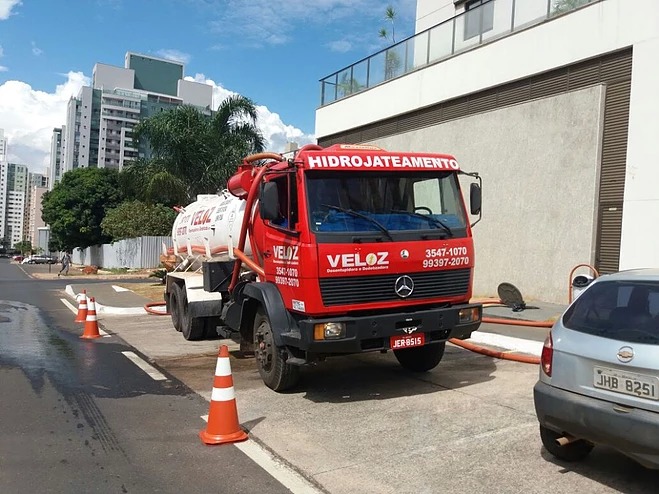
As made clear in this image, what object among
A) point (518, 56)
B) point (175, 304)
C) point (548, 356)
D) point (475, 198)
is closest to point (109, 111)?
point (518, 56)

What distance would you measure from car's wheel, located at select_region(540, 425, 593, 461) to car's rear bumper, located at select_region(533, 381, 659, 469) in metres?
0.19

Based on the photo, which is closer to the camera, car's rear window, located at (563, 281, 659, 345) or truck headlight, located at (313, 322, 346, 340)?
car's rear window, located at (563, 281, 659, 345)

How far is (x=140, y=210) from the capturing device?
42.8m

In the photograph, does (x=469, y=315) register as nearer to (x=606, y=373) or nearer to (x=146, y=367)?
(x=606, y=373)

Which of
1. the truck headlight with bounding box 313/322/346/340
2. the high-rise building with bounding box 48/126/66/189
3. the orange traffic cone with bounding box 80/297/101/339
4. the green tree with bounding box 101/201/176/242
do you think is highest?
the high-rise building with bounding box 48/126/66/189

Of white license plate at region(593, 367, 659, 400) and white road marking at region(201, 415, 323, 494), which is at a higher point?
white license plate at region(593, 367, 659, 400)

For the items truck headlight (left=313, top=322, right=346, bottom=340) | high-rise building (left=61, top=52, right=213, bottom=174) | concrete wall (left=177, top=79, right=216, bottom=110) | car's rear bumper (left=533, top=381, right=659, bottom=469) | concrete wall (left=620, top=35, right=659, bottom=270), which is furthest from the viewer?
concrete wall (left=177, top=79, right=216, bottom=110)

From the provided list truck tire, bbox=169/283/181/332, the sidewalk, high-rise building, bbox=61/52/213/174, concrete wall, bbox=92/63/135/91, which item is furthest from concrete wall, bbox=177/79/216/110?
truck tire, bbox=169/283/181/332

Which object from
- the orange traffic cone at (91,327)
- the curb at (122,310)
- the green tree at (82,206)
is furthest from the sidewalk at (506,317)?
the green tree at (82,206)

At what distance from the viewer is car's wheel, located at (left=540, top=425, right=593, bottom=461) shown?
4422 mm

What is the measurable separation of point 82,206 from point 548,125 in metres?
50.8

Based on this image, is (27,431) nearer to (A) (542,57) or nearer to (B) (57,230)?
Answer: (A) (542,57)

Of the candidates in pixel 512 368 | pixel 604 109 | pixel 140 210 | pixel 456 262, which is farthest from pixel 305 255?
pixel 140 210

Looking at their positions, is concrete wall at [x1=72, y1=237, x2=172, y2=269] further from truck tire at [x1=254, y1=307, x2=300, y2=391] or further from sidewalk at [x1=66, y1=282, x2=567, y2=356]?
truck tire at [x1=254, y1=307, x2=300, y2=391]
